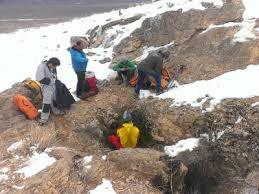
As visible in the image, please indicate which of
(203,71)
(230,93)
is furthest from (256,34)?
(230,93)

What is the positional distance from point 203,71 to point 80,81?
3.01m

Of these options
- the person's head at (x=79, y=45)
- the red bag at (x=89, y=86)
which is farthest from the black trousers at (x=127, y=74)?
the person's head at (x=79, y=45)

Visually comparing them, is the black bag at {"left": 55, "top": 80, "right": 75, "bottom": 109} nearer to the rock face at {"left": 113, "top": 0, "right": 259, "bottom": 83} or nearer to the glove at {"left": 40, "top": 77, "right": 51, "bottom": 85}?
the glove at {"left": 40, "top": 77, "right": 51, "bottom": 85}

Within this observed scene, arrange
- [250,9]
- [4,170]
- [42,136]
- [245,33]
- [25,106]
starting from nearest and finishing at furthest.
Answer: [4,170], [42,136], [25,106], [245,33], [250,9]

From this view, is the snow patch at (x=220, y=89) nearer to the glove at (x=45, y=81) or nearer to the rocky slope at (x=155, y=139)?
the rocky slope at (x=155, y=139)

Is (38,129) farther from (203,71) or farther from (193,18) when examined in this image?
(193,18)

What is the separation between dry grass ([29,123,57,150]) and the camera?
944 centimetres

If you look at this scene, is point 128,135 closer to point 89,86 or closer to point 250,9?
point 89,86

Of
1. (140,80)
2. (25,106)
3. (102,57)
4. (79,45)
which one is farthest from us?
(102,57)

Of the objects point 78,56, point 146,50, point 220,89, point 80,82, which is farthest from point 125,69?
point 220,89

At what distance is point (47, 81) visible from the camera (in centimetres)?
997

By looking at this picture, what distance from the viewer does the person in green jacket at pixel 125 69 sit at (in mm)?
11555

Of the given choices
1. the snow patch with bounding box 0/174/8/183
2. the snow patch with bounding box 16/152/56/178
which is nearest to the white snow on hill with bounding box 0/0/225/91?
the snow patch with bounding box 16/152/56/178

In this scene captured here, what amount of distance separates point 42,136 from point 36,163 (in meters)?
1.00
